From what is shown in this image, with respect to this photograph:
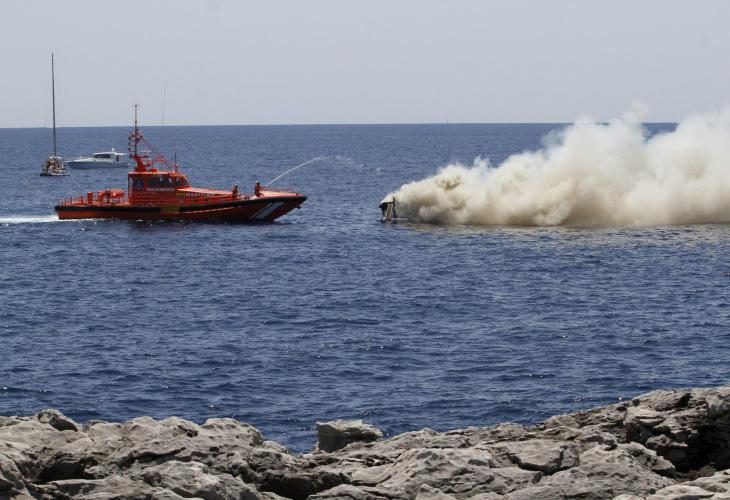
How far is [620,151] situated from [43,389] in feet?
186

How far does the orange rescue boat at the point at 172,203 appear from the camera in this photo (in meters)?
83.6

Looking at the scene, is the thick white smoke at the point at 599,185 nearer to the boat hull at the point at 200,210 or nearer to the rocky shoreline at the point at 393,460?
the boat hull at the point at 200,210

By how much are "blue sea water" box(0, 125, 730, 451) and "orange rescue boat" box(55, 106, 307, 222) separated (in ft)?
3.89

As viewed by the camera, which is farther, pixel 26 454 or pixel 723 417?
pixel 723 417

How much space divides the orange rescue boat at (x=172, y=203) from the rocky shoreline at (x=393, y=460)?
61.9 m

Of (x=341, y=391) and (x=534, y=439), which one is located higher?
(x=534, y=439)

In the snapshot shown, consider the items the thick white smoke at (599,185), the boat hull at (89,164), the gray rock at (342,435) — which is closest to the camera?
the gray rock at (342,435)

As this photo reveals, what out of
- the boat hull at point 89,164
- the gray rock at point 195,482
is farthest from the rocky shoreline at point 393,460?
the boat hull at point 89,164

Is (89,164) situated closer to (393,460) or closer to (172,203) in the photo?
(172,203)

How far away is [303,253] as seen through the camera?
72.9 metres

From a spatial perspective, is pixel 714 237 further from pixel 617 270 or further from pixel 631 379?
pixel 631 379

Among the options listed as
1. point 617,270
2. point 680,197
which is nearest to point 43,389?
point 617,270

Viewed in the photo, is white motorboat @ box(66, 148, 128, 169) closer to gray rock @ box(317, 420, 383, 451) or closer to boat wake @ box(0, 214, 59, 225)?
boat wake @ box(0, 214, 59, 225)

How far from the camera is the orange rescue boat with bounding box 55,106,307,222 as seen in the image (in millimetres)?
83625
